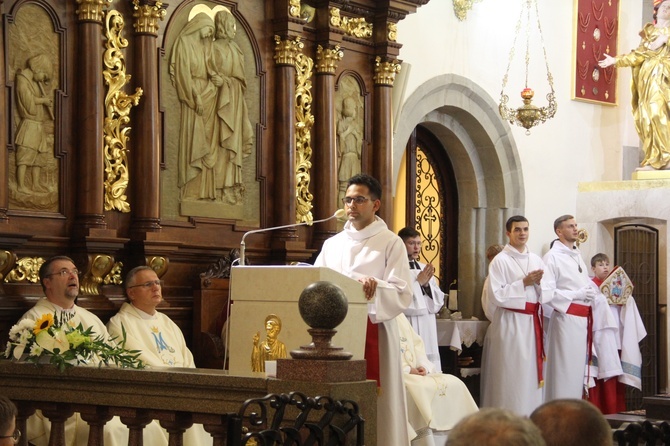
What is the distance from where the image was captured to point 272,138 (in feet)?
30.1

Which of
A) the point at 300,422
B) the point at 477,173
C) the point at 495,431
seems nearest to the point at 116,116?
the point at 300,422

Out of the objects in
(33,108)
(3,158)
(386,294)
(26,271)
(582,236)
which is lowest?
(386,294)

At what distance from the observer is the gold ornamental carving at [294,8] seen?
9.13m

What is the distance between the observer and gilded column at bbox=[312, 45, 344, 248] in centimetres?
947

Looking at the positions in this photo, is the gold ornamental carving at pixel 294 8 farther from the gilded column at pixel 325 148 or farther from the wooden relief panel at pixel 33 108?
the wooden relief panel at pixel 33 108

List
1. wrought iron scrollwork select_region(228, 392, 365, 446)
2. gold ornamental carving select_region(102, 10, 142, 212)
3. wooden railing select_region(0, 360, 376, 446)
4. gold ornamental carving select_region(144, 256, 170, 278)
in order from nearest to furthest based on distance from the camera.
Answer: wrought iron scrollwork select_region(228, 392, 365, 446) < wooden railing select_region(0, 360, 376, 446) < gold ornamental carving select_region(102, 10, 142, 212) < gold ornamental carving select_region(144, 256, 170, 278)

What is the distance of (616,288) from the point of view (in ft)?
41.9

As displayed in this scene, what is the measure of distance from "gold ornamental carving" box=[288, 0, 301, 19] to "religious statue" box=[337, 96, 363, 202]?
1006mm

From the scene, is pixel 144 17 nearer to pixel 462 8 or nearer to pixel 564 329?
pixel 462 8

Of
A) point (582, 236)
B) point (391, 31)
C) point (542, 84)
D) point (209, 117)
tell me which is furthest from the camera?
point (582, 236)

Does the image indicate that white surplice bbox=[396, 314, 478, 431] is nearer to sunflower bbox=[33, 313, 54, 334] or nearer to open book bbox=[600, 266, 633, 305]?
sunflower bbox=[33, 313, 54, 334]

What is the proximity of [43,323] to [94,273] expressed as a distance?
1.38m

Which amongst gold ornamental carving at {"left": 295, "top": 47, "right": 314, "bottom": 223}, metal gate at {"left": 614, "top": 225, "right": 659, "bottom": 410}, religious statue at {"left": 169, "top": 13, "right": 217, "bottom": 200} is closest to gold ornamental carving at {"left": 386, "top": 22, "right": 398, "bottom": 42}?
gold ornamental carving at {"left": 295, "top": 47, "right": 314, "bottom": 223}

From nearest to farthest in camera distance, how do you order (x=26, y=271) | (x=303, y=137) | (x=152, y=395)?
(x=152, y=395) → (x=26, y=271) → (x=303, y=137)
